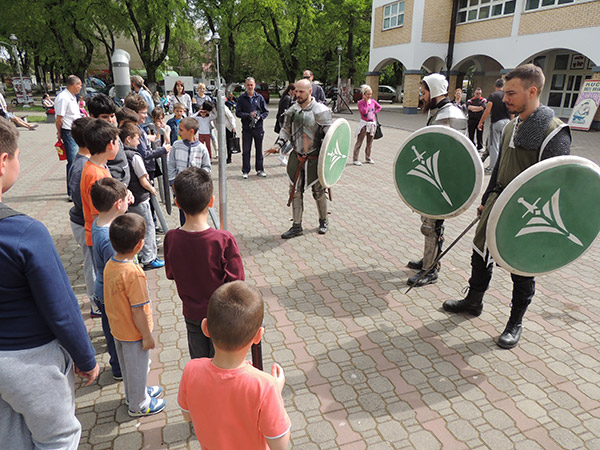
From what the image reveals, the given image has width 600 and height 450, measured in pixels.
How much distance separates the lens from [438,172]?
3744 millimetres

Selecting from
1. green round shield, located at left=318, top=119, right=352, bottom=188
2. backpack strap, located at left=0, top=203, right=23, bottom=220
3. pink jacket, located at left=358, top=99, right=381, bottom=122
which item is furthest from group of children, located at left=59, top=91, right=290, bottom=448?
pink jacket, located at left=358, top=99, right=381, bottom=122

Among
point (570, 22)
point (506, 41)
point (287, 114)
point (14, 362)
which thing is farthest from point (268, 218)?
point (506, 41)

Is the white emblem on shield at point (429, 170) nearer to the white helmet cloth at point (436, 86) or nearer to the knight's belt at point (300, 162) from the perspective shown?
the white helmet cloth at point (436, 86)

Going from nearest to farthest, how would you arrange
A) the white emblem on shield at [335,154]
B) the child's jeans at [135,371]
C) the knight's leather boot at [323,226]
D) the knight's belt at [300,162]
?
the child's jeans at [135,371]
the white emblem on shield at [335,154]
the knight's belt at [300,162]
the knight's leather boot at [323,226]

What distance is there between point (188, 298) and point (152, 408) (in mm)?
831

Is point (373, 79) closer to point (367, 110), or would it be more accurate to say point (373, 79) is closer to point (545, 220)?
point (367, 110)

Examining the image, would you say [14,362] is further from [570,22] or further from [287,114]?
[570,22]

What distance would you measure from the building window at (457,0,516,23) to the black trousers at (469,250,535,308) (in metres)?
20.8

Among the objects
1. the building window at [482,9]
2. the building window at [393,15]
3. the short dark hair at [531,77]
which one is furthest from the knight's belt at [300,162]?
the building window at [393,15]

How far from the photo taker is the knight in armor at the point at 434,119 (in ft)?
13.0

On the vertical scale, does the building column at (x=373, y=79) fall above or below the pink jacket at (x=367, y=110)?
above

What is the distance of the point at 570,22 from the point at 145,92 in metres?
17.4

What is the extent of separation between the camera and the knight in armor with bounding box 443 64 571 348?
120 inches

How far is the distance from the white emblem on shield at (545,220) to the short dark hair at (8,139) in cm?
283
